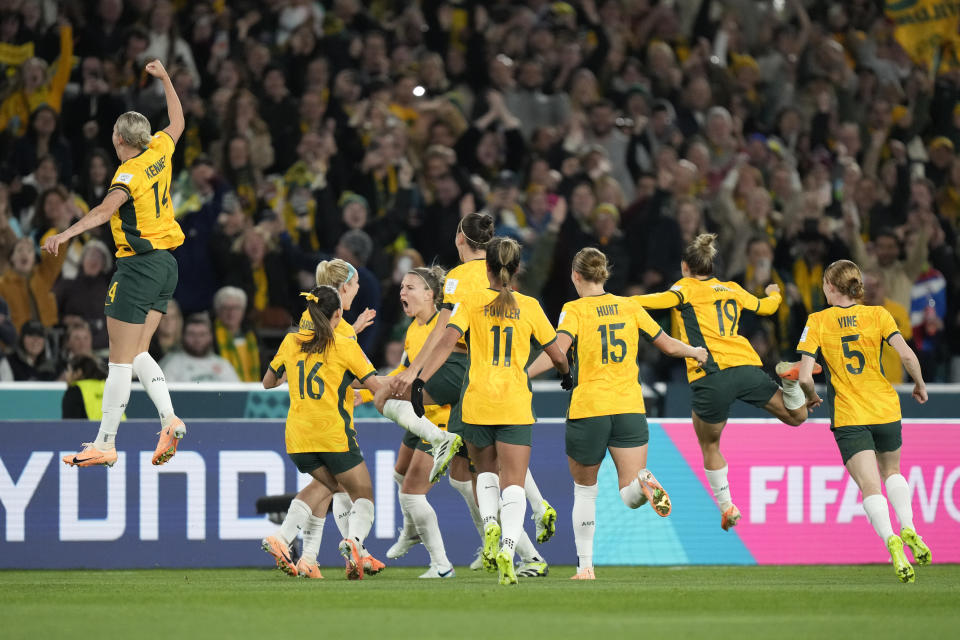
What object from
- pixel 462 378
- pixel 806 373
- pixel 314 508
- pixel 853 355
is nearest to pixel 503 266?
pixel 462 378

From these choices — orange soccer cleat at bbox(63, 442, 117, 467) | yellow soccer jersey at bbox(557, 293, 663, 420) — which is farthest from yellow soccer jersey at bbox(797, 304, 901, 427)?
orange soccer cleat at bbox(63, 442, 117, 467)

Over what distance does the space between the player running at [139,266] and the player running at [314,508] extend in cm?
97

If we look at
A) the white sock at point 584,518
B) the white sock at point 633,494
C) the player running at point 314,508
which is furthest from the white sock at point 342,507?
the white sock at point 633,494

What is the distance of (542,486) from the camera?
1258 centimetres

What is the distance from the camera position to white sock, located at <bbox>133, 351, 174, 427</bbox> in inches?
395

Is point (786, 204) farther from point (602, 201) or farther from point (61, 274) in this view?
point (61, 274)

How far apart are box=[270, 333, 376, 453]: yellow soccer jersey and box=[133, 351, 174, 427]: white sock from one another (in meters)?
0.80

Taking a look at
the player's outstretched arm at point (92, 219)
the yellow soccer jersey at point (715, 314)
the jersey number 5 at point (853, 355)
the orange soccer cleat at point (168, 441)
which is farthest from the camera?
the yellow soccer jersey at point (715, 314)

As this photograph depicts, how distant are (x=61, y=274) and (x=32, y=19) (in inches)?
137

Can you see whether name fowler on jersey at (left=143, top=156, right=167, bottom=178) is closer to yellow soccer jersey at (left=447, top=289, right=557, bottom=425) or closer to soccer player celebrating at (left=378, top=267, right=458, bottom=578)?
soccer player celebrating at (left=378, top=267, right=458, bottom=578)

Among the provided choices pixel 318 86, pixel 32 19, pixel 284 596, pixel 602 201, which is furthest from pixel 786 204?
pixel 284 596

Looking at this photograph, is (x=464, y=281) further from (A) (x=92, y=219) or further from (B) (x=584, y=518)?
(A) (x=92, y=219)

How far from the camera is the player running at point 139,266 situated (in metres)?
9.72

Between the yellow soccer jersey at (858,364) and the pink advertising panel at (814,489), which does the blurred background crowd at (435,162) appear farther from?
the yellow soccer jersey at (858,364)
